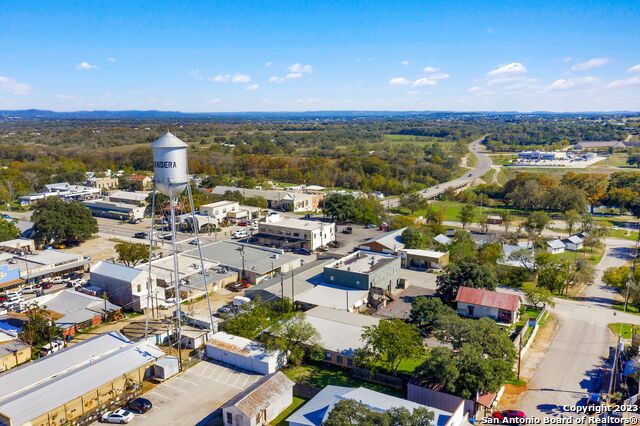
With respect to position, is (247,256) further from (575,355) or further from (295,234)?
(575,355)

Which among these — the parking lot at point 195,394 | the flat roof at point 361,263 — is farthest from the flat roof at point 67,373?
the flat roof at point 361,263

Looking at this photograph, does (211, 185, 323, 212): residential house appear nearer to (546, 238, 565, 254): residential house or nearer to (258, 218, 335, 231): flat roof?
(258, 218, 335, 231): flat roof

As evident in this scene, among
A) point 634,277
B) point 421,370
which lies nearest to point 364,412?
point 421,370

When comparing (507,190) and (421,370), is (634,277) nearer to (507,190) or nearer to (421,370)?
(421,370)

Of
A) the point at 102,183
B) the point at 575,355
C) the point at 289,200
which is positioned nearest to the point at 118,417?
the point at 575,355

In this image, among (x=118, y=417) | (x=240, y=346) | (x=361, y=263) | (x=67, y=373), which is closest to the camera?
(x=118, y=417)

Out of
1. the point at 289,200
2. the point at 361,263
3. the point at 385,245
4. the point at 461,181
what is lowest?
the point at 385,245

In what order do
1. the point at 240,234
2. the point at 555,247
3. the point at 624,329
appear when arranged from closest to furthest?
1. the point at 624,329
2. the point at 555,247
3. the point at 240,234
